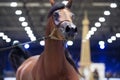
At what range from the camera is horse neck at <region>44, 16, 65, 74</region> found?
3.43m

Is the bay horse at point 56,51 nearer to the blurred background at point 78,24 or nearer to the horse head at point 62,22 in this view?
the horse head at point 62,22

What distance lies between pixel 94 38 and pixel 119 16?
757cm

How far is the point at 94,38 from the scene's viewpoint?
3039cm

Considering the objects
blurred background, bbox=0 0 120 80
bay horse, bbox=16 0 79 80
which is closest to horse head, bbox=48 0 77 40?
bay horse, bbox=16 0 79 80

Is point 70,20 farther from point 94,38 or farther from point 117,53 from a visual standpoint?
point 117,53

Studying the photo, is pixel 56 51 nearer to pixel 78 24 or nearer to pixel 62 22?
pixel 62 22

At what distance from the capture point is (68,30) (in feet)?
10.3

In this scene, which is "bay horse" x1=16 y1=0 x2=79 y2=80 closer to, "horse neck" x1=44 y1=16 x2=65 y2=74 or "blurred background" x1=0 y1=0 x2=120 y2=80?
"horse neck" x1=44 y1=16 x2=65 y2=74

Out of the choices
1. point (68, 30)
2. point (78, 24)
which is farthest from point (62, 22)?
point (78, 24)

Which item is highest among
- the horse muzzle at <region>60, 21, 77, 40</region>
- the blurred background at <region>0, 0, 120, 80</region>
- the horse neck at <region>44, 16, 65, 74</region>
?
the horse muzzle at <region>60, 21, 77, 40</region>

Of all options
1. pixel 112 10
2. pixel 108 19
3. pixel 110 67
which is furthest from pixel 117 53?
pixel 112 10

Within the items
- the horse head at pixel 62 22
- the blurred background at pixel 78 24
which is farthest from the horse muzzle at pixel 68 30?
the blurred background at pixel 78 24

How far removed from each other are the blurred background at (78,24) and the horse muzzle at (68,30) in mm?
10505

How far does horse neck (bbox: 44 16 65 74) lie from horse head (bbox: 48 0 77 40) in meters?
0.08
